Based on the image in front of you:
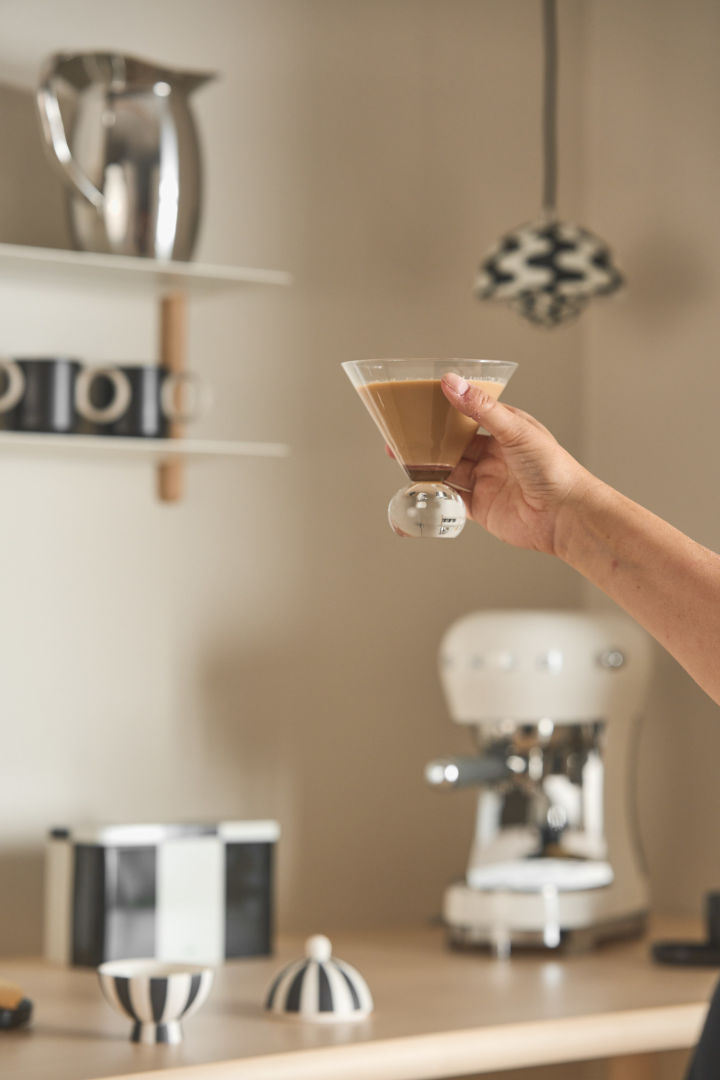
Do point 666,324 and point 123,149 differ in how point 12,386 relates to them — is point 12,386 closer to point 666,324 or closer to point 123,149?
point 123,149

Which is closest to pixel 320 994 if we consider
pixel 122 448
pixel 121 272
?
pixel 122 448

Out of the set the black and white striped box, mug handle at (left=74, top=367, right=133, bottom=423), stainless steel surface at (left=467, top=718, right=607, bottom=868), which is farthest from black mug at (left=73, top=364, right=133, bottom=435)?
stainless steel surface at (left=467, top=718, right=607, bottom=868)

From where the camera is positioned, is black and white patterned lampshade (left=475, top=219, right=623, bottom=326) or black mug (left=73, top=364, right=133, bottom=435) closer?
black mug (left=73, top=364, right=133, bottom=435)

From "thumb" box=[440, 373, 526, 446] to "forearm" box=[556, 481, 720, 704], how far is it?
0.08 m

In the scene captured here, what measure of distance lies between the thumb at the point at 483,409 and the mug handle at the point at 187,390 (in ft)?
2.59

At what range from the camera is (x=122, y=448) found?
1.72 meters

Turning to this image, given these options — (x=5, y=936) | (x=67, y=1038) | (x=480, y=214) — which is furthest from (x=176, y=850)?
(x=480, y=214)

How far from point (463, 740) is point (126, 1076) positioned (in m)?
1.02

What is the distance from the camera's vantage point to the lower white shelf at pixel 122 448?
1669 mm

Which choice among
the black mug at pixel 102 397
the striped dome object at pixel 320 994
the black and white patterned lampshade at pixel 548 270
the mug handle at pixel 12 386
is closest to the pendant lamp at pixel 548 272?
the black and white patterned lampshade at pixel 548 270

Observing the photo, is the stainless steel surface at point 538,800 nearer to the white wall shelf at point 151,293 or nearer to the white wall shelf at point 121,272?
the white wall shelf at point 151,293

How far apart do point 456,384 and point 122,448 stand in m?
0.79

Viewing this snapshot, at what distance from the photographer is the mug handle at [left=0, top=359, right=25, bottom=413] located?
168 cm

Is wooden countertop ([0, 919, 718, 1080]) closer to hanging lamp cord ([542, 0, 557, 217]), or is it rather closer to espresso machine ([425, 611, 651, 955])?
espresso machine ([425, 611, 651, 955])
